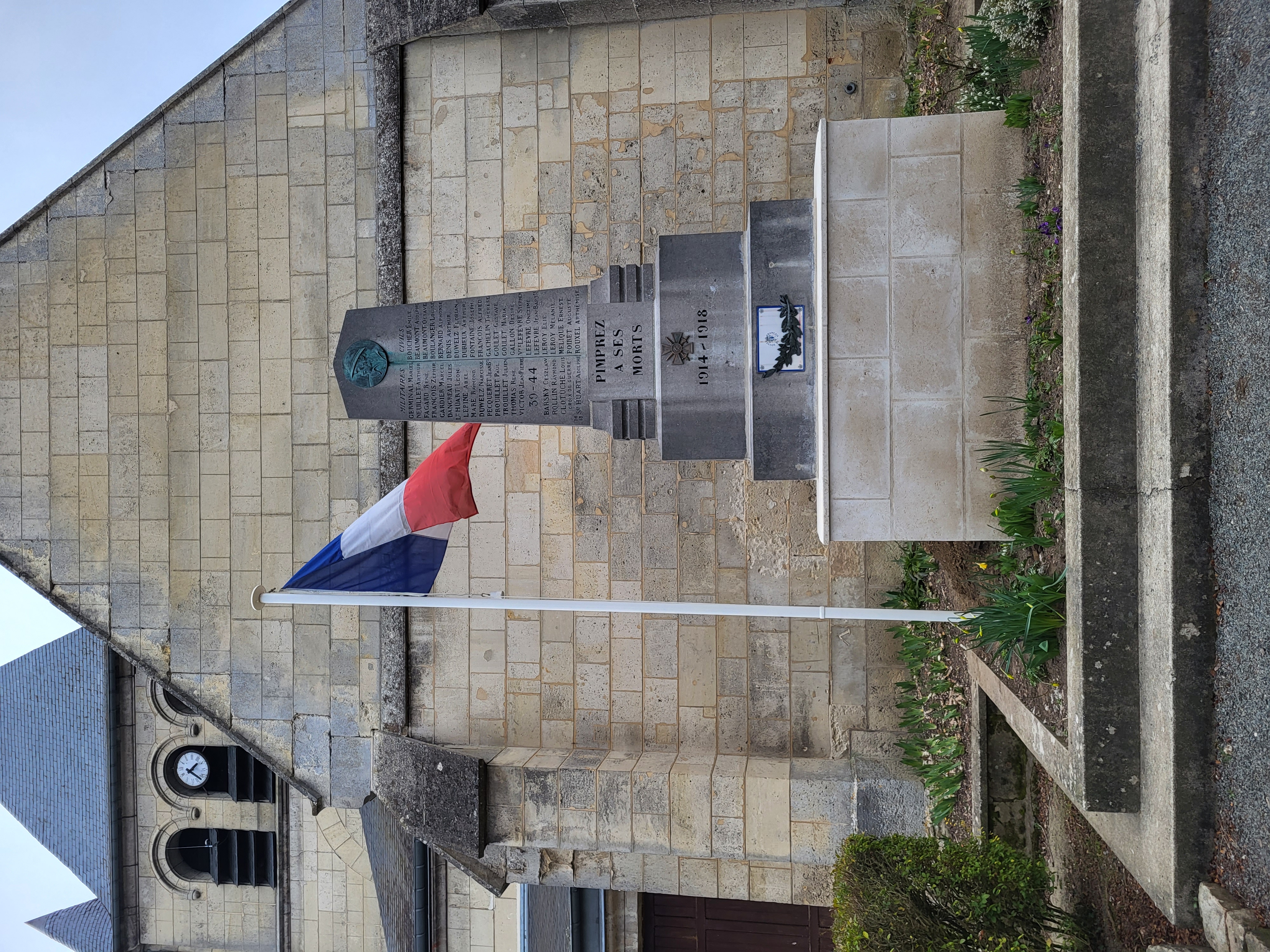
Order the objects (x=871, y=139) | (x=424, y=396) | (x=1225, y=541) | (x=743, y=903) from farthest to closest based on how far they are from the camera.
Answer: (x=743, y=903), (x=424, y=396), (x=871, y=139), (x=1225, y=541)

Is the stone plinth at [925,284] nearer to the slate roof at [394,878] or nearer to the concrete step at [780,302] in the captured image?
the concrete step at [780,302]

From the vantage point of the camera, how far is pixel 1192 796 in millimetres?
4172

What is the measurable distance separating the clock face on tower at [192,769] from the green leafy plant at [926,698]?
9.39 metres

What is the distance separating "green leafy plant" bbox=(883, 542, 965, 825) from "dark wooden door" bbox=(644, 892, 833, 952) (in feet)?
11.5

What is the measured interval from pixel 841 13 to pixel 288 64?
5.98m

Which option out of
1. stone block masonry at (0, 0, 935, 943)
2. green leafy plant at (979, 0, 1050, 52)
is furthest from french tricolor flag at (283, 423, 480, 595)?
green leafy plant at (979, 0, 1050, 52)

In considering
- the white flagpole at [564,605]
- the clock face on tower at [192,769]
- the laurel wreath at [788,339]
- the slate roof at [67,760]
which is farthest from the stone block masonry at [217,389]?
the laurel wreath at [788,339]

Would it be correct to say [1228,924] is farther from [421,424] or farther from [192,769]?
[192,769]

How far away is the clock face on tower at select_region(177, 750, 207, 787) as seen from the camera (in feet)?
39.0

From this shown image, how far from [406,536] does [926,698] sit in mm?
5053

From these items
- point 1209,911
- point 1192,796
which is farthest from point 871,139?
point 1209,911

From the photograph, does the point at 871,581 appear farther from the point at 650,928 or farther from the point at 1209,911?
the point at 650,928

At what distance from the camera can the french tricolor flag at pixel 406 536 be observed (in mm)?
7016

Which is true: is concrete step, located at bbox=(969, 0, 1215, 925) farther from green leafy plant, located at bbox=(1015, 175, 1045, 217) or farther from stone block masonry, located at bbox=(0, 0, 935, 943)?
stone block masonry, located at bbox=(0, 0, 935, 943)
